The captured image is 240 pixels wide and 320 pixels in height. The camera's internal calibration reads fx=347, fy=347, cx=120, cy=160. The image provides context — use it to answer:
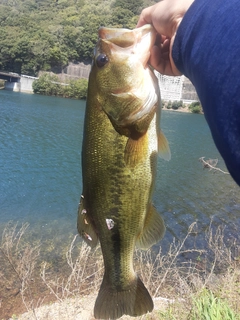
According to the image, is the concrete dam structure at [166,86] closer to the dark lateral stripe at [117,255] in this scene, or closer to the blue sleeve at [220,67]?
the dark lateral stripe at [117,255]

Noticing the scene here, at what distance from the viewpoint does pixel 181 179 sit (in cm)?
1941

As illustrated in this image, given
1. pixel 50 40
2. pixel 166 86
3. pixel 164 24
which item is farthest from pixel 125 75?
pixel 50 40

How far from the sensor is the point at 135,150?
6.17ft

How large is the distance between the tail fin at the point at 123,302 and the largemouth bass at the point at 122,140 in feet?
1.13

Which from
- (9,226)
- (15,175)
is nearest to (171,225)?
(9,226)

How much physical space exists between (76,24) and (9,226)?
97202 mm

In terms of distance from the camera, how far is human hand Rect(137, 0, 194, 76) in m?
1.68

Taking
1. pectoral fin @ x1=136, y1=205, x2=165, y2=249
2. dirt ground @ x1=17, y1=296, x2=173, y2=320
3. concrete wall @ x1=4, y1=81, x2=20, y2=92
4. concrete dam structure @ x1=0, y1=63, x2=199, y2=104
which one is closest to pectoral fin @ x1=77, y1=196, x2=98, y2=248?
pectoral fin @ x1=136, y1=205, x2=165, y2=249

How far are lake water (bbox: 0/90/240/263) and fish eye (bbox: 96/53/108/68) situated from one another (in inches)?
358

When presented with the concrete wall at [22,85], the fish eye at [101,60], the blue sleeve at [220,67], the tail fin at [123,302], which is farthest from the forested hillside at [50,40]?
the blue sleeve at [220,67]

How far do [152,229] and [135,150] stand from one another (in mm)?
559

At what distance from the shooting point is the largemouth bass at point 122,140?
1882 millimetres

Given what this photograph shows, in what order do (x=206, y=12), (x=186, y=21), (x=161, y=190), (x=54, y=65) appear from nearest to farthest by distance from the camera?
(x=206, y=12) → (x=186, y=21) → (x=161, y=190) → (x=54, y=65)

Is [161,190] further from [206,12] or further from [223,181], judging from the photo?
[206,12]
